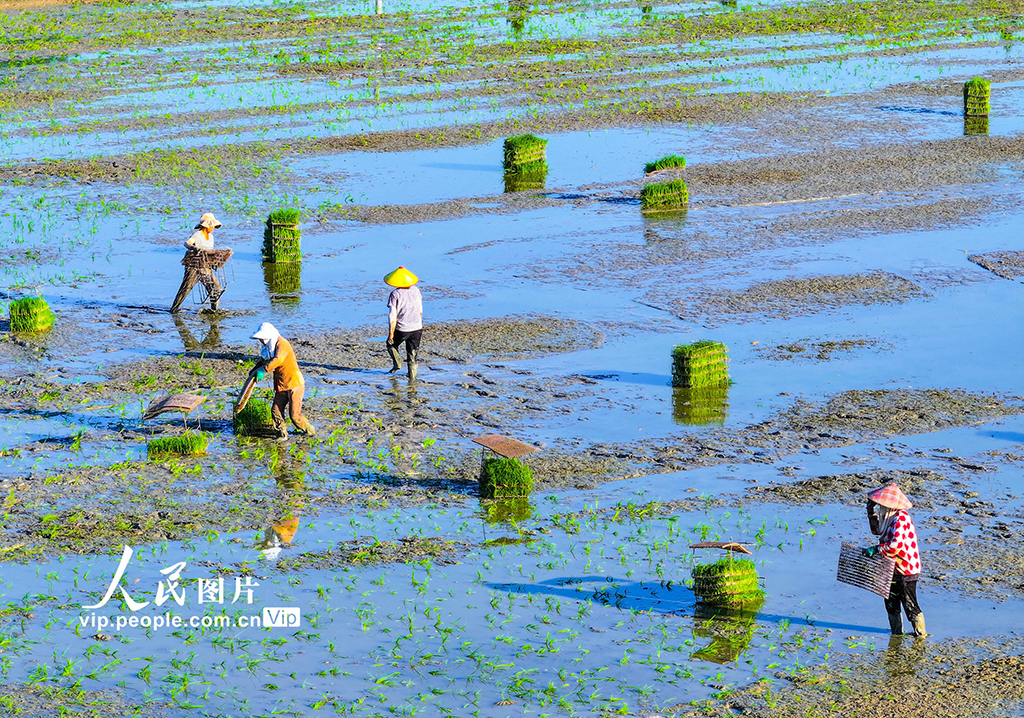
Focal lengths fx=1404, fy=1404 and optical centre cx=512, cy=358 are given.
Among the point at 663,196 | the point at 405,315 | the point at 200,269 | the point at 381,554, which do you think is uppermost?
the point at 663,196

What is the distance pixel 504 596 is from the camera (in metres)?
12.6

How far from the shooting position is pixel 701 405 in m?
17.4

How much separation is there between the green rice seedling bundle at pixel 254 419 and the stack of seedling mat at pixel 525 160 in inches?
542

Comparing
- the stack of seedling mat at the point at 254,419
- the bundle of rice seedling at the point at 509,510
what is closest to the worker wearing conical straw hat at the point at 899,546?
the bundle of rice seedling at the point at 509,510

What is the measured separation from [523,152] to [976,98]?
1205 centimetres

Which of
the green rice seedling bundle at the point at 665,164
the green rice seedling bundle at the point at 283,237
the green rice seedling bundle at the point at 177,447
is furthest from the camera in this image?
the green rice seedling bundle at the point at 665,164

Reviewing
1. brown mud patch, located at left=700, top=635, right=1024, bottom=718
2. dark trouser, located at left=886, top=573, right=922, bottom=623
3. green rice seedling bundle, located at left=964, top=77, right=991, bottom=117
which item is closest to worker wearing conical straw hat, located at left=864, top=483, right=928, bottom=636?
dark trouser, located at left=886, top=573, right=922, bottom=623

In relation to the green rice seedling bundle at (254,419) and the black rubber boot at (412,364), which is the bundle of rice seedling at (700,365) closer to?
the black rubber boot at (412,364)

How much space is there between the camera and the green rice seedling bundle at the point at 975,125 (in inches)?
1293

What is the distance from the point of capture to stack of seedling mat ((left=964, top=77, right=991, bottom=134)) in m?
33.8

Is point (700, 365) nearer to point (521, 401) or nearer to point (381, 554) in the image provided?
point (521, 401)

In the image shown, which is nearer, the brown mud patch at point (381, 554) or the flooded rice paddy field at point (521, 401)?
the flooded rice paddy field at point (521, 401)

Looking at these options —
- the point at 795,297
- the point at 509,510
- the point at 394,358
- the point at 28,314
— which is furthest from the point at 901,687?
the point at 28,314

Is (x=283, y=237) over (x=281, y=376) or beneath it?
over
